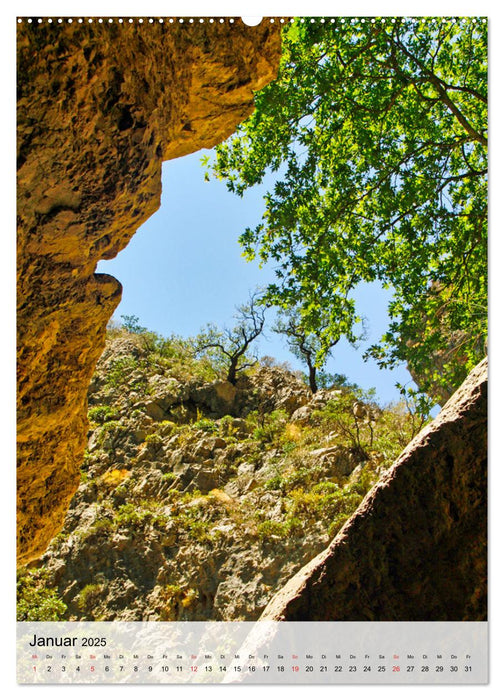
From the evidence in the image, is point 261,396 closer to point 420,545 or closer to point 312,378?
point 312,378

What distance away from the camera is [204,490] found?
9.15 metres

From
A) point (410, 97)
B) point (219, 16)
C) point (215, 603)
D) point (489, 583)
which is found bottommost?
point (215, 603)

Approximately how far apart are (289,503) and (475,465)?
6224 millimetres

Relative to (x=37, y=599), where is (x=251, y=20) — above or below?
above

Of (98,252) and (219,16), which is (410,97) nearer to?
(219,16)

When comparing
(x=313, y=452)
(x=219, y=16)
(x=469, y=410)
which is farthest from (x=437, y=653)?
(x=313, y=452)

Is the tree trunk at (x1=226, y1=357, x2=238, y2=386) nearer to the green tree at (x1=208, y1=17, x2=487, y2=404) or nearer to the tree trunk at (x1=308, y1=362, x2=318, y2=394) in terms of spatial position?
the tree trunk at (x1=308, y1=362, x2=318, y2=394)

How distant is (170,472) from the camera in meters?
9.66

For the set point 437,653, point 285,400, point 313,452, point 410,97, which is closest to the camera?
point 437,653

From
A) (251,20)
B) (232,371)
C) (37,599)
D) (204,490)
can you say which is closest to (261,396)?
(232,371)

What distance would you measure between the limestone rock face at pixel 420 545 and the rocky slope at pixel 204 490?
5.14m

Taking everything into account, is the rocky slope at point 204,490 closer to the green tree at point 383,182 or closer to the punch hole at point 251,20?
the green tree at point 383,182

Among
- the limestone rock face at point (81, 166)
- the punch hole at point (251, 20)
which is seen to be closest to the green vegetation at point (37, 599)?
the limestone rock face at point (81, 166)

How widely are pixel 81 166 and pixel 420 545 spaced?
7.59 feet
